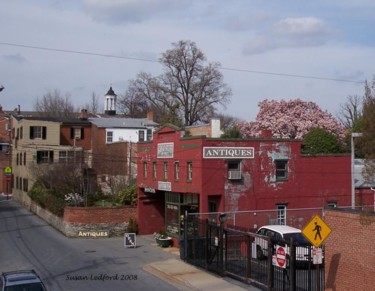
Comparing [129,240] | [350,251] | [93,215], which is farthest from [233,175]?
[350,251]

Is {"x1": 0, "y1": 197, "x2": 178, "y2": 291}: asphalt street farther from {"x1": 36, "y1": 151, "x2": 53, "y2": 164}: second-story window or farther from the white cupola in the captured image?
the white cupola

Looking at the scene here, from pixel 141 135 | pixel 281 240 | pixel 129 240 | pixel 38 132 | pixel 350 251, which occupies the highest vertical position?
pixel 38 132

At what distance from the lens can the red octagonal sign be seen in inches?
842

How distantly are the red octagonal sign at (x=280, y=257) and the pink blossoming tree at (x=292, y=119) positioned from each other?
4348 centimetres

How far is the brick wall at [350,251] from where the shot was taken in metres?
19.0

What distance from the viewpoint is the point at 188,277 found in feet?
86.9

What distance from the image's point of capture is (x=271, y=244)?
22.2m

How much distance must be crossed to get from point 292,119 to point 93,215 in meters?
30.5

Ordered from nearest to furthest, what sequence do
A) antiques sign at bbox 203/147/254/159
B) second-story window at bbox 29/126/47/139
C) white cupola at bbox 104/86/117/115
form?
antiques sign at bbox 203/147/254/159, second-story window at bbox 29/126/47/139, white cupola at bbox 104/86/117/115

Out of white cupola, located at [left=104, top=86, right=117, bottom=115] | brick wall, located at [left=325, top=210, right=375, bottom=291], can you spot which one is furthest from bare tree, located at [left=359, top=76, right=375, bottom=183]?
white cupola, located at [left=104, top=86, right=117, bottom=115]

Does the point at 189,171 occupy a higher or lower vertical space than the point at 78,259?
higher

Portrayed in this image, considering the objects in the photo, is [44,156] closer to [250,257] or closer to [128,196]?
[128,196]

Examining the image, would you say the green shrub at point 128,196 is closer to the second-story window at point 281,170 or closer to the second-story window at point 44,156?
the second-story window at point 281,170

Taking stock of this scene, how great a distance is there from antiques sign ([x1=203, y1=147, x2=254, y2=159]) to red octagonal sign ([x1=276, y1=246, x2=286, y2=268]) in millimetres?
12703
